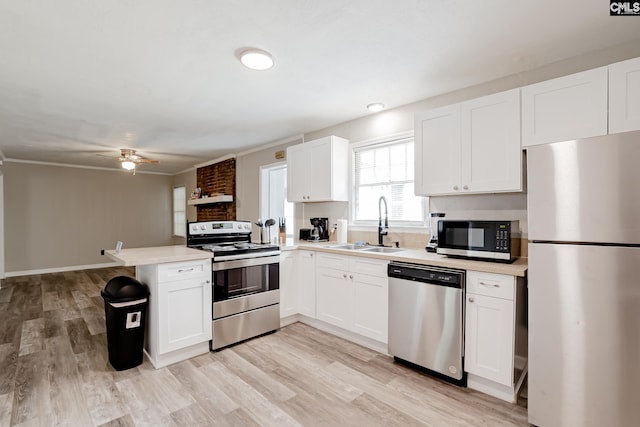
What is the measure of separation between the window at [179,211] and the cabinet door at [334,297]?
6.08 m

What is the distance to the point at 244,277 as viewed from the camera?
3.10 m

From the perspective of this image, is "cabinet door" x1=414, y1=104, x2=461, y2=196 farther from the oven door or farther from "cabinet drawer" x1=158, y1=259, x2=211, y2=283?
"cabinet drawer" x1=158, y1=259, x2=211, y2=283

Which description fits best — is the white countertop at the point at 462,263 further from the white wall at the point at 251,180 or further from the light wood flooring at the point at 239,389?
the white wall at the point at 251,180

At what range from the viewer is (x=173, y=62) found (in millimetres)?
2412

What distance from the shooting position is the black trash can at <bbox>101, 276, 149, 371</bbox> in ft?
8.20

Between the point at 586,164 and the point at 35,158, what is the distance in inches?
351

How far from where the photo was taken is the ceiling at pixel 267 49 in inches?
70.7

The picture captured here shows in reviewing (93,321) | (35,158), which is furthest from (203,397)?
(35,158)

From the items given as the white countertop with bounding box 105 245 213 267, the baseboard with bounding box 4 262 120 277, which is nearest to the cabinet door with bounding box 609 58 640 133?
the white countertop with bounding box 105 245 213 267

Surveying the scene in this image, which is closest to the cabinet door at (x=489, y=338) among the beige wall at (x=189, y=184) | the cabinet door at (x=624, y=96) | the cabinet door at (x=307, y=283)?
the cabinet door at (x=624, y=96)

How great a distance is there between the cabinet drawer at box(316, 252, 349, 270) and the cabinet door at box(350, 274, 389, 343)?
0.14 metres

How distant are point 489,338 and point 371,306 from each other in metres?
1.01

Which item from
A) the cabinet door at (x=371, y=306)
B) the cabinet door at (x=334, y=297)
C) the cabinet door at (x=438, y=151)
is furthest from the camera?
the cabinet door at (x=334, y=297)

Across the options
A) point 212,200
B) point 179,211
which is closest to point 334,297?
point 212,200
